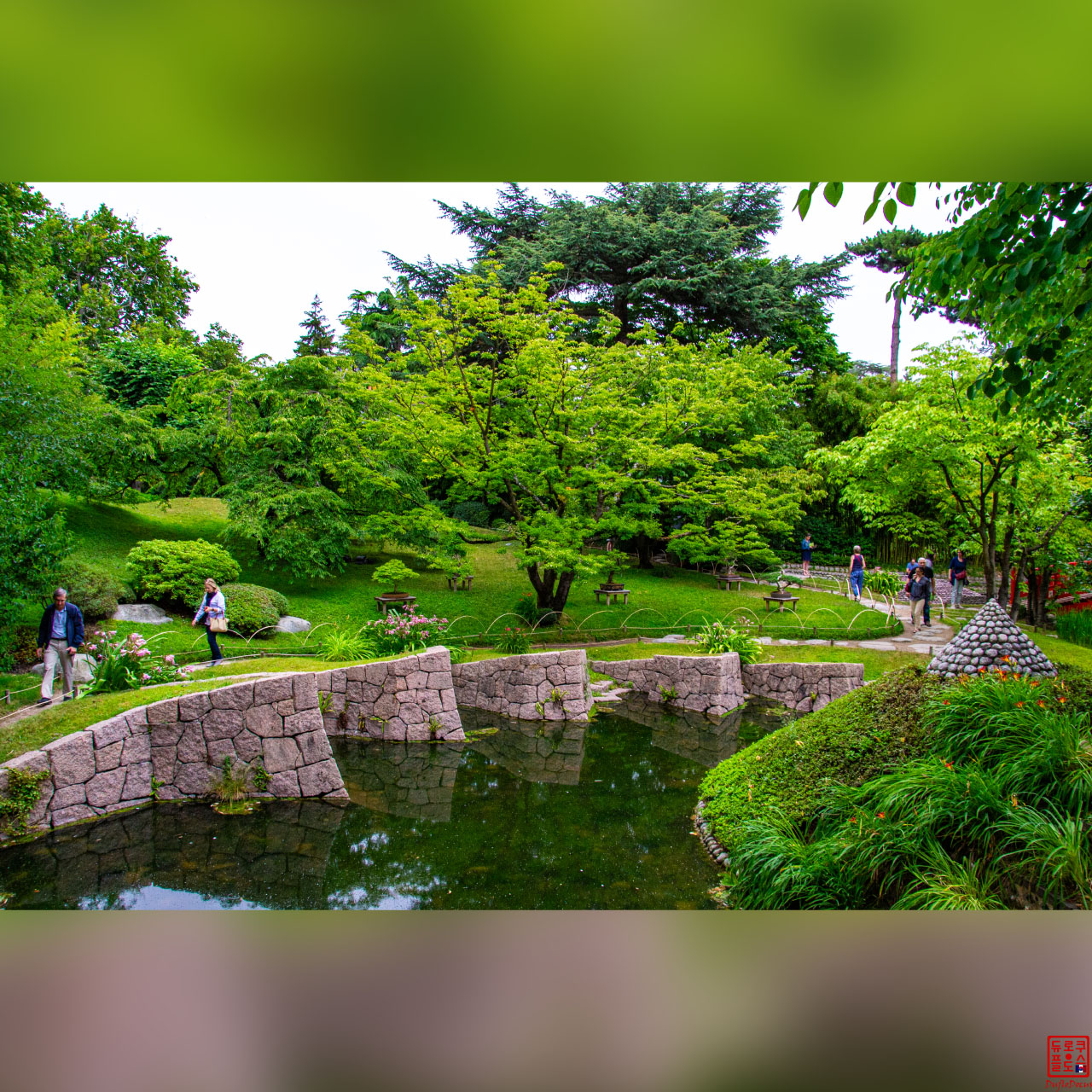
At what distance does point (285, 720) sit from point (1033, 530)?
10.2 m

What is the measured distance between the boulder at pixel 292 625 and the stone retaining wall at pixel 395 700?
2348 mm

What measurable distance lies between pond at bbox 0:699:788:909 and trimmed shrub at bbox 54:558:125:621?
404 cm

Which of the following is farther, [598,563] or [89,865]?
[598,563]

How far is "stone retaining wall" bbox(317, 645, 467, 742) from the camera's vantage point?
660 cm

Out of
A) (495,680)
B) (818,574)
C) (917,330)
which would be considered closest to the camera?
(495,680)

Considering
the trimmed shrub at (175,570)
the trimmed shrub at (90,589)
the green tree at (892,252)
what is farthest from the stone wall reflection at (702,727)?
the green tree at (892,252)

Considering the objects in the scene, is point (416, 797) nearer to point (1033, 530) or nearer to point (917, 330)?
point (1033, 530)

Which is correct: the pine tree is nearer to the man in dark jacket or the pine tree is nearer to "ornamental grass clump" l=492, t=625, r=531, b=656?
"ornamental grass clump" l=492, t=625, r=531, b=656

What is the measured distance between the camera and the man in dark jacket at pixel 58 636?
537 cm

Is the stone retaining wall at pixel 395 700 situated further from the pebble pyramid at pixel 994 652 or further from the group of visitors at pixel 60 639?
the pebble pyramid at pixel 994 652

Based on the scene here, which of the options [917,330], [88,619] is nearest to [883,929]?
[88,619]

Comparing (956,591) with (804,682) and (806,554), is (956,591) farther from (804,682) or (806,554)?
(804,682)
